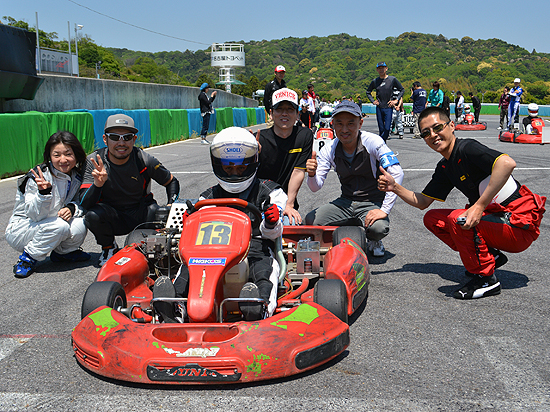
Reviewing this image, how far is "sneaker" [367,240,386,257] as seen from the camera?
4902mm

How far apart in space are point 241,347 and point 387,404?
2.32ft

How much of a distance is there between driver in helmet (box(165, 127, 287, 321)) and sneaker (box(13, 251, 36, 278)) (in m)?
1.84

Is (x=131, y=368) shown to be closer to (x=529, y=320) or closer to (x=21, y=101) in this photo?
(x=529, y=320)

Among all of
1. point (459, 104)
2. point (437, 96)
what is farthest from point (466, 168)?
point (459, 104)

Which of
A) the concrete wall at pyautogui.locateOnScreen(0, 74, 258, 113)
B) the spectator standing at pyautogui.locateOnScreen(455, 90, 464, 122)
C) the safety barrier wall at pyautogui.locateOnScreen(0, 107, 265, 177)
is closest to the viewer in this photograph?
the safety barrier wall at pyautogui.locateOnScreen(0, 107, 265, 177)

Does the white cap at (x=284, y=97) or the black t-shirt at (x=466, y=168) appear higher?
the white cap at (x=284, y=97)

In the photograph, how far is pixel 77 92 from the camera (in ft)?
47.0

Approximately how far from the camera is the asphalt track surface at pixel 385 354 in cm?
243

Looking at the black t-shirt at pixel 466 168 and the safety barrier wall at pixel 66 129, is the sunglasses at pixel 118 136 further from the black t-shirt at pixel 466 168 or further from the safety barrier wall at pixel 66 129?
the safety barrier wall at pixel 66 129

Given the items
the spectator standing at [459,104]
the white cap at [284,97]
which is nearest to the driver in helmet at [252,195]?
the white cap at [284,97]

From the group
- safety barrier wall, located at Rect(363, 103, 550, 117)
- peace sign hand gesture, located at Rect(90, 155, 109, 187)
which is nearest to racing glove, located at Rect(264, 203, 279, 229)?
peace sign hand gesture, located at Rect(90, 155, 109, 187)

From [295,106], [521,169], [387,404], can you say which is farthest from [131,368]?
[521,169]

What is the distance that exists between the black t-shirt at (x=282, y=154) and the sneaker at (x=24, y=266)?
6.98 ft

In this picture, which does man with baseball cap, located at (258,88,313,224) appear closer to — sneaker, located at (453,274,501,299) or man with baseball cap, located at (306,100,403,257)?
man with baseball cap, located at (306,100,403,257)
